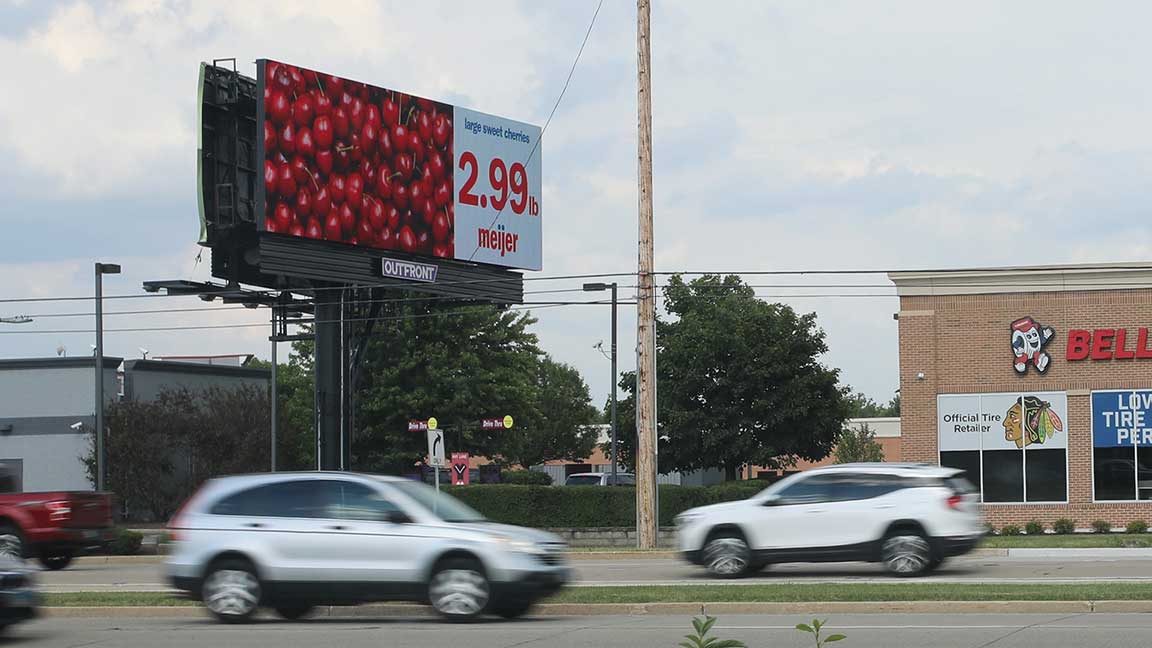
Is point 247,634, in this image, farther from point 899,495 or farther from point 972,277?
point 972,277

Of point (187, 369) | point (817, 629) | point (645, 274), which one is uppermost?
point (645, 274)

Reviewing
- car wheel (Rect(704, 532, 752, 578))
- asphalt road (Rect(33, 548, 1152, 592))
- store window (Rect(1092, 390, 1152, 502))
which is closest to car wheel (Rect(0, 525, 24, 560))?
asphalt road (Rect(33, 548, 1152, 592))

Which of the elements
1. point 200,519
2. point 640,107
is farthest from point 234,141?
point 200,519

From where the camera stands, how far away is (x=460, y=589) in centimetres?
1611

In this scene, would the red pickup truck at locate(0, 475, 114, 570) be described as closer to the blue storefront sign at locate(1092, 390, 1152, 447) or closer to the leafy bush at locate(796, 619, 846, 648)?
the leafy bush at locate(796, 619, 846, 648)

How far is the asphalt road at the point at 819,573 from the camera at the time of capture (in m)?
21.0

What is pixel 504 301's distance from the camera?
169ft

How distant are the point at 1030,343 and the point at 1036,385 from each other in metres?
1.14

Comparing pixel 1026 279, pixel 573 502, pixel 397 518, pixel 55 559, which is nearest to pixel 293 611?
pixel 397 518

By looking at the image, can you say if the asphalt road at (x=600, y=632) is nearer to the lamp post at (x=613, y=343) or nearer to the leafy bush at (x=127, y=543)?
the leafy bush at (x=127, y=543)

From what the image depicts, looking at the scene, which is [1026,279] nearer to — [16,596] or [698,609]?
[698,609]

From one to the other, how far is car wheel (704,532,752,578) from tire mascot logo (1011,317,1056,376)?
68.7ft

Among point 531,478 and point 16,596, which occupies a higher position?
point 16,596

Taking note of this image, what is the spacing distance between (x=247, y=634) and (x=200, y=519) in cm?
187
